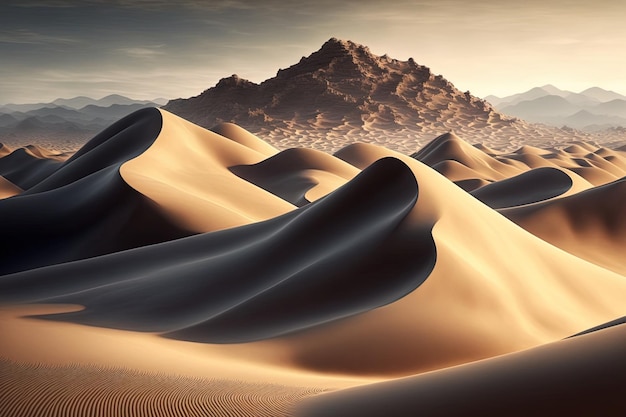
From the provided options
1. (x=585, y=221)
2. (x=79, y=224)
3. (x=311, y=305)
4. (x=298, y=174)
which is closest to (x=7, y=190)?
(x=298, y=174)

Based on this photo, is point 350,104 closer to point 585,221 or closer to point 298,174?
point 298,174

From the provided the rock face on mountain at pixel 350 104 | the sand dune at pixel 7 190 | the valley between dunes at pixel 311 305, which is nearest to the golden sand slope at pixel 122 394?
the valley between dunes at pixel 311 305

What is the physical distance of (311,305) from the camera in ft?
39.0

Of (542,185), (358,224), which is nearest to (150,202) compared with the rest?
(358,224)

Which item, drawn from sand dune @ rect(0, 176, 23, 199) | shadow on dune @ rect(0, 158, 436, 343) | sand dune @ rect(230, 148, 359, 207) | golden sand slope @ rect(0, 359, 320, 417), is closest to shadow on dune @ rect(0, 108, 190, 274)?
shadow on dune @ rect(0, 158, 436, 343)

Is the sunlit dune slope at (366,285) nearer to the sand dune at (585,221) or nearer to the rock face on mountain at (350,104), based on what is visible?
the sand dune at (585,221)

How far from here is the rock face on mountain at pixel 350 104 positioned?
448 feet

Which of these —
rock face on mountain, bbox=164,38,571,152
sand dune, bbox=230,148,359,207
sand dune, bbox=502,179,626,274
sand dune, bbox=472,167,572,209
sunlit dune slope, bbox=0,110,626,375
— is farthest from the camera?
rock face on mountain, bbox=164,38,571,152

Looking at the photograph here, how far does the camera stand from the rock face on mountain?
136 m

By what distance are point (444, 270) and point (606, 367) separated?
7163 millimetres

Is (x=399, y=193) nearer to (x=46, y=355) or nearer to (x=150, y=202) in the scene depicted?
(x=46, y=355)

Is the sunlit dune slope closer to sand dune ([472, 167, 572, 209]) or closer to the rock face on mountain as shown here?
sand dune ([472, 167, 572, 209])

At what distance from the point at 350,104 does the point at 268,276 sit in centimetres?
13697

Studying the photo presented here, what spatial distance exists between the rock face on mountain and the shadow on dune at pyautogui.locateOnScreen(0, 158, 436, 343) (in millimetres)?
107843
